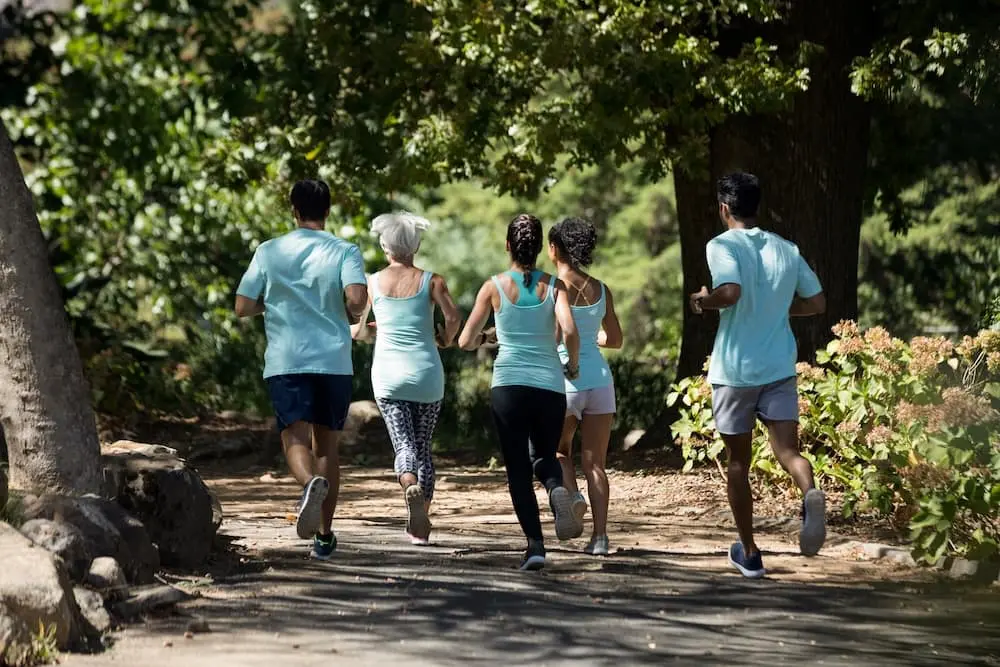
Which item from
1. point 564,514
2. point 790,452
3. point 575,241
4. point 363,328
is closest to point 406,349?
point 363,328

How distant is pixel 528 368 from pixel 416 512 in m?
1.13

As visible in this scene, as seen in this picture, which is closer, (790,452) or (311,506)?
(311,506)

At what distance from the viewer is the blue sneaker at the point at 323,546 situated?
8023mm

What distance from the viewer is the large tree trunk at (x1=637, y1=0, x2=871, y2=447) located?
42.5ft

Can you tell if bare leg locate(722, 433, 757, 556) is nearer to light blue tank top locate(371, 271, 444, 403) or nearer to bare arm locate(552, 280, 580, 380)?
bare arm locate(552, 280, 580, 380)

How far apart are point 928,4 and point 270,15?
22.4 meters

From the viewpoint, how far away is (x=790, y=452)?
7.64 metres

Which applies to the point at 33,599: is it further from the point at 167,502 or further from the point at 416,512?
the point at 416,512

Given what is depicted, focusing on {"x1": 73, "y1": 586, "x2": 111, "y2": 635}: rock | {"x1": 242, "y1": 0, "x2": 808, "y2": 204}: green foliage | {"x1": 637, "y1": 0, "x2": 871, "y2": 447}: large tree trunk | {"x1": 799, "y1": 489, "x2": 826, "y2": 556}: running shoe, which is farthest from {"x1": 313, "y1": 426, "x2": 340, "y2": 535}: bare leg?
{"x1": 637, "y1": 0, "x2": 871, "y2": 447}: large tree trunk

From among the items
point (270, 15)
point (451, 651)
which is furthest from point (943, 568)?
point (270, 15)

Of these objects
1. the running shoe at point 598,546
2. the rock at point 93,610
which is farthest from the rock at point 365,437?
the rock at point 93,610

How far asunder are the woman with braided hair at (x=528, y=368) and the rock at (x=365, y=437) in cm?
680

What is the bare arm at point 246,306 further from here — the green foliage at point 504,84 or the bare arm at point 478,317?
the green foliage at point 504,84

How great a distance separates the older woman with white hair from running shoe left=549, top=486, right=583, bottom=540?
2.87ft
